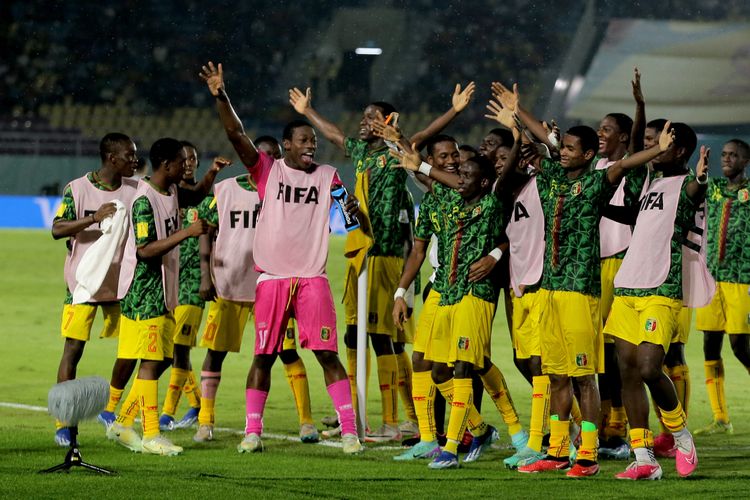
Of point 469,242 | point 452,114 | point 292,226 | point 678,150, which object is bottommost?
point 469,242

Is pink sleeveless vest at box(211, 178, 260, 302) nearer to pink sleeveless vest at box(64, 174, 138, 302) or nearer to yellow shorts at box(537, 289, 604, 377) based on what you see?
pink sleeveless vest at box(64, 174, 138, 302)

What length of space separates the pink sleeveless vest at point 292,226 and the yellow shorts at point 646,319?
1954mm

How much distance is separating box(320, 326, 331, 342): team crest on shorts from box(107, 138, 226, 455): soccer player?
0.95m

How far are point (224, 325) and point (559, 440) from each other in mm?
2756

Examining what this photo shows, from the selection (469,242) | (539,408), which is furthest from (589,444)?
(469,242)

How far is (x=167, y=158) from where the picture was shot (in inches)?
328

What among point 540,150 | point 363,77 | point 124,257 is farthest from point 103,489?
point 363,77

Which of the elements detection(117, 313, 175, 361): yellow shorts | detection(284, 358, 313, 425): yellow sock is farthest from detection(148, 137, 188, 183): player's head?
detection(284, 358, 313, 425): yellow sock

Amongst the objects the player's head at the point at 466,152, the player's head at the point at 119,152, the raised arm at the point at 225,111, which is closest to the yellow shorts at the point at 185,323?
the player's head at the point at 119,152

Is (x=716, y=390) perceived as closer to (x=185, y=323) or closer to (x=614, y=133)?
(x=614, y=133)

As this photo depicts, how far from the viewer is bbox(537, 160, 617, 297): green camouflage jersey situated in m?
7.48

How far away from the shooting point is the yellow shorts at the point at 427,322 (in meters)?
8.02

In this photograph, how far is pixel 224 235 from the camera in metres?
9.27

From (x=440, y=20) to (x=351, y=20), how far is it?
2.37 metres
